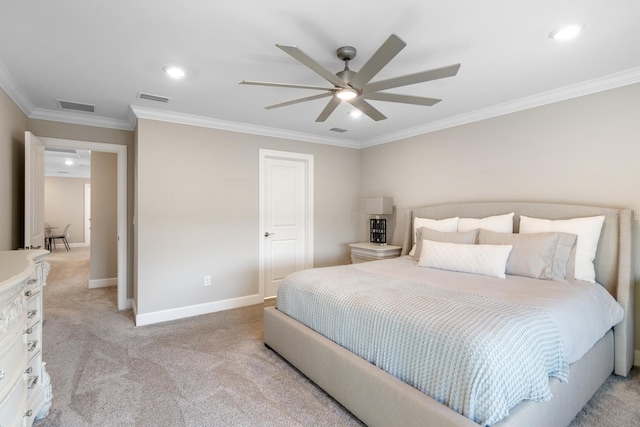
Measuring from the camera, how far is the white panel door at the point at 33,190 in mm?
3041

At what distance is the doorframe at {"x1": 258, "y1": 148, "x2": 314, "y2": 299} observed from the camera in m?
4.25

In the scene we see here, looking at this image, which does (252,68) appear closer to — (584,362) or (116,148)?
(116,148)

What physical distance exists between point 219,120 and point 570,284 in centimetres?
382

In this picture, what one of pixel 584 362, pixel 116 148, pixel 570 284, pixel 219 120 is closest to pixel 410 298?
pixel 584 362

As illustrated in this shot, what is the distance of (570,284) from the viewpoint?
234 centimetres

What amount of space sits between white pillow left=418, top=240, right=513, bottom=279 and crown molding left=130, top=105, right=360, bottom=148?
2370 mm

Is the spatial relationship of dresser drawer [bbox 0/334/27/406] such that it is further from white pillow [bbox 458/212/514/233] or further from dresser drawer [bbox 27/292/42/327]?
white pillow [bbox 458/212/514/233]

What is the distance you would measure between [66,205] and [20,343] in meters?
11.0

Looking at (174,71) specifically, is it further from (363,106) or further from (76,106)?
(76,106)

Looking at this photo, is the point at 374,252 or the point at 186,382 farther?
the point at 374,252

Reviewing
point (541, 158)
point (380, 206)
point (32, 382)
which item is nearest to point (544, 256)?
point (541, 158)

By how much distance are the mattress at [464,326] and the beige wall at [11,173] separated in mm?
2684

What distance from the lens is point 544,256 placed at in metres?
2.53

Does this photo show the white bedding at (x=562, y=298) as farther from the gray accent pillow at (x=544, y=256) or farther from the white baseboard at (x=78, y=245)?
the white baseboard at (x=78, y=245)
